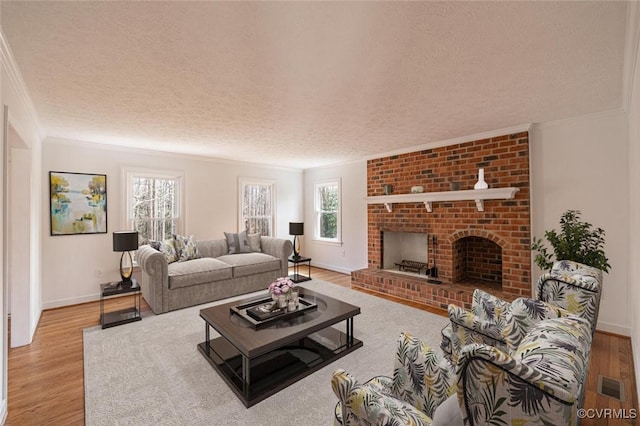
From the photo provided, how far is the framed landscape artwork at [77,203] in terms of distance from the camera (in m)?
4.05

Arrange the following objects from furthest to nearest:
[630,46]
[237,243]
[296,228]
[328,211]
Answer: [328,211], [296,228], [237,243], [630,46]

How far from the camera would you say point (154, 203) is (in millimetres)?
5062

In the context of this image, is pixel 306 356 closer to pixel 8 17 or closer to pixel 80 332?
pixel 80 332

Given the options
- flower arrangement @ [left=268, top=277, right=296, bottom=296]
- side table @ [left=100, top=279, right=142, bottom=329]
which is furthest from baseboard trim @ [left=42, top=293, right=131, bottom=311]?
flower arrangement @ [left=268, top=277, right=296, bottom=296]

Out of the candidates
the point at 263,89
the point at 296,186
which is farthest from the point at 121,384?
the point at 296,186

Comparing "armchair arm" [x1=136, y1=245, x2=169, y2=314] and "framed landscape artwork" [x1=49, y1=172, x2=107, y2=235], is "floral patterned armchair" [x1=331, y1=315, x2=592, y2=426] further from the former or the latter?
"framed landscape artwork" [x1=49, y1=172, x2=107, y2=235]

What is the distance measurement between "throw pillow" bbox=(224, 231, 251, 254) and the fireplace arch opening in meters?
3.62

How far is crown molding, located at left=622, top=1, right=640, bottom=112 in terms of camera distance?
1552mm

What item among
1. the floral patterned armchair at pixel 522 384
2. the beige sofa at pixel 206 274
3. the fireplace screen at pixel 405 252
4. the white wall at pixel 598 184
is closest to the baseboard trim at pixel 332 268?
the fireplace screen at pixel 405 252

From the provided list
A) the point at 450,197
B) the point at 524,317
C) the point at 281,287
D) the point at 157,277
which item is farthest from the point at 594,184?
the point at 157,277

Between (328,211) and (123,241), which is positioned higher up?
(328,211)

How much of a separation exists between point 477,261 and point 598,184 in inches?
72.9

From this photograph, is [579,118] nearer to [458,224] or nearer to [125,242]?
[458,224]

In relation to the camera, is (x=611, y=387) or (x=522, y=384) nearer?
(x=522, y=384)
